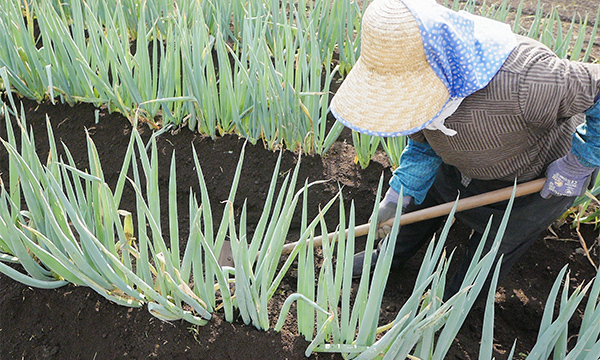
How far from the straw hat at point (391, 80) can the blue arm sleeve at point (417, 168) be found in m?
0.41

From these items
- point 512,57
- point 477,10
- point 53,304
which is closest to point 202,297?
point 53,304

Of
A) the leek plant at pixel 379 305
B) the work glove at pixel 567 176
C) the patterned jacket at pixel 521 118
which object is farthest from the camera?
the work glove at pixel 567 176

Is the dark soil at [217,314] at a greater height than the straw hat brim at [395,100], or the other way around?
the straw hat brim at [395,100]

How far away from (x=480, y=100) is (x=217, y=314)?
0.74 m

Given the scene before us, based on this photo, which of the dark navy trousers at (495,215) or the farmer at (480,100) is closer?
the farmer at (480,100)

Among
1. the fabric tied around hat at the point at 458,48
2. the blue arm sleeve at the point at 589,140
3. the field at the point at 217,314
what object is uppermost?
the fabric tied around hat at the point at 458,48

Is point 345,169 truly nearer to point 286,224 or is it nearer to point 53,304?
point 286,224

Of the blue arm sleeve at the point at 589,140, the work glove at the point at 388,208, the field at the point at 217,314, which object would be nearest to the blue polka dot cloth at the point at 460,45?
the blue arm sleeve at the point at 589,140

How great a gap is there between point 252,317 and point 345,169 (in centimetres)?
92

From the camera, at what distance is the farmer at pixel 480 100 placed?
1.07 m

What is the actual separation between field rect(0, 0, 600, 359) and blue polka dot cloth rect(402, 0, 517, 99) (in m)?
0.63

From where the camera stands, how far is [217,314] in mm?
1283

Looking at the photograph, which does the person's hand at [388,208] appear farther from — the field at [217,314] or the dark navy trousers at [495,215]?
the field at [217,314]

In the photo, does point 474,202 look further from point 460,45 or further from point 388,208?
point 460,45
